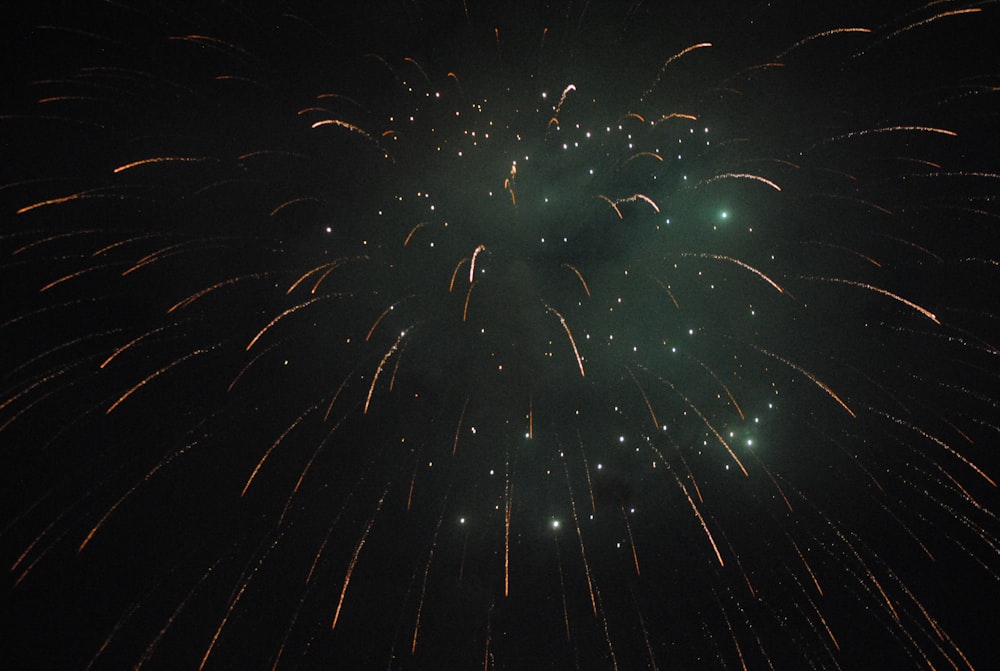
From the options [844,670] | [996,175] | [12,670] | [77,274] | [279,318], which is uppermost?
[996,175]

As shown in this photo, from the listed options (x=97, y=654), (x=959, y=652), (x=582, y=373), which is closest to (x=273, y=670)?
(x=97, y=654)

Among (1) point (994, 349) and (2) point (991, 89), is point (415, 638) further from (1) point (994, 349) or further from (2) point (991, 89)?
(2) point (991, 89)

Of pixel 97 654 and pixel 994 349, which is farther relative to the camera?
pixel 97 654

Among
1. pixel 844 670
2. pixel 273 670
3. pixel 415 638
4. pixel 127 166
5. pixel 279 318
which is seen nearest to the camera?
pixel 127 166

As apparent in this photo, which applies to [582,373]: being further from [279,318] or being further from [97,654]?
[97,654]

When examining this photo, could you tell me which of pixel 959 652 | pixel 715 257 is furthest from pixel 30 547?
pixel 959 652

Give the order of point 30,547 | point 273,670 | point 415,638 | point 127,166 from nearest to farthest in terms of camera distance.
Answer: point 127,166, point 30,547, point 273,670, point 415,638

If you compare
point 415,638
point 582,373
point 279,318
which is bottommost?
point 415,638

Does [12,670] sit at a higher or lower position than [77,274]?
lower

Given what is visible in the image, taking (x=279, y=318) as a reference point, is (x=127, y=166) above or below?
above
